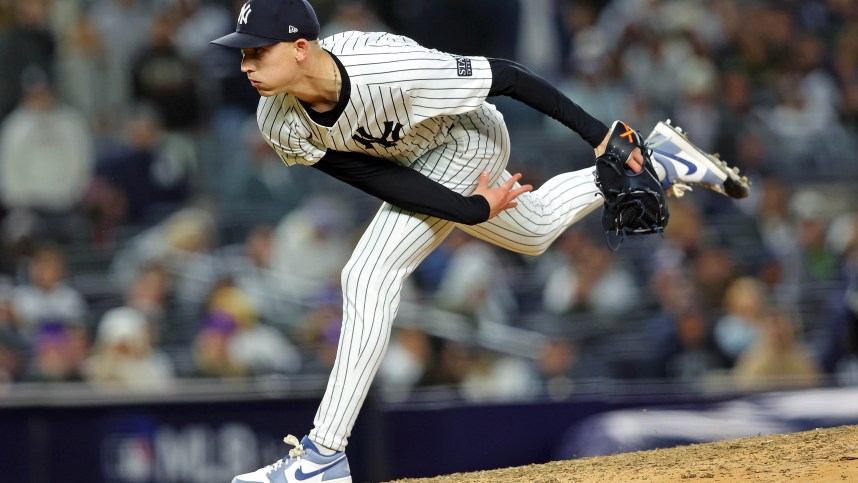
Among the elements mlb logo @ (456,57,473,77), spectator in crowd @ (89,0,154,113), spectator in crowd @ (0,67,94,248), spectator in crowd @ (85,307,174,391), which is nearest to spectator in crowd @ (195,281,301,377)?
spectator in crowd @ (85,307,174,391)

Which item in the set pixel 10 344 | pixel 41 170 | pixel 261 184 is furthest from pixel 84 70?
pixel 10 344

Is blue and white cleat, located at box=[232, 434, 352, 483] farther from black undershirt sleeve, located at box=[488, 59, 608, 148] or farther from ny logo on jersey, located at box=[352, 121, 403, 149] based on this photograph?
black undershirt sleeve, located at box=[488, 59, 608, 148]

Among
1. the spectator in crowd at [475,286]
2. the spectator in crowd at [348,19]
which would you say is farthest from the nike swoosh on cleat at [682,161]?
the spectator in crowd at [348,19]

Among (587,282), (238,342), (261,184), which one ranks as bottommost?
(238,342)

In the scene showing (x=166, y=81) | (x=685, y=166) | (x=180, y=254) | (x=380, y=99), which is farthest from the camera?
(x=166, y=81)

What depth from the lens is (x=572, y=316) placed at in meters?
8.30

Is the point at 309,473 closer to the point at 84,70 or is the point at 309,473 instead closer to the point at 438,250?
the point at 438,250

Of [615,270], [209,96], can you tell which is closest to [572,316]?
[615,270]

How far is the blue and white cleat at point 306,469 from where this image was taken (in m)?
4.05

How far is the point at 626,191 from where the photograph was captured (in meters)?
4.24

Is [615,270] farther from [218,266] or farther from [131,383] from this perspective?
[131,383]

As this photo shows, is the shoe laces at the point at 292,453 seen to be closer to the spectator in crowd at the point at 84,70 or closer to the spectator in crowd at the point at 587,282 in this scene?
the spectator in crowd at the point at 587,282

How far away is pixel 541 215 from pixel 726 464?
103cm

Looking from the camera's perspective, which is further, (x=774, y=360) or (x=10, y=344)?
(x=10, y=344)
